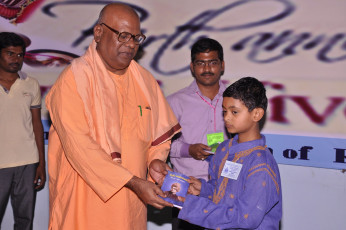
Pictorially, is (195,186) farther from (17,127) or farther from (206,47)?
(17,127)

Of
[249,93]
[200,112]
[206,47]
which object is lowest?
[200,112]

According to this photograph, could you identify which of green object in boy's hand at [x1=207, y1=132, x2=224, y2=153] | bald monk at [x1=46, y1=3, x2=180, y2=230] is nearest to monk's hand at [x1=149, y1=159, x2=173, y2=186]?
bald monk at [x1=46, y1=3, x2=180, y2=230]

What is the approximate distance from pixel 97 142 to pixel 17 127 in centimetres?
166

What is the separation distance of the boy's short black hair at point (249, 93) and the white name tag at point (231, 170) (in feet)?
0.98

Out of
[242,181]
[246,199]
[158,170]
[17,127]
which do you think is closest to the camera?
[246,199]

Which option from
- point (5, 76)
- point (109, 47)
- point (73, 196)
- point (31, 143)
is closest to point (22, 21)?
point (5, 76)

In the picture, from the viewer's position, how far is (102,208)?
2152mm

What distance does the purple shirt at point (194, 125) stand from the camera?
3.03m

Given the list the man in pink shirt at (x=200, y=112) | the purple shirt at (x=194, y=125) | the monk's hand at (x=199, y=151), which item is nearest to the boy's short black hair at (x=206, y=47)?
the man in pink shirt at (x=200, y=112)

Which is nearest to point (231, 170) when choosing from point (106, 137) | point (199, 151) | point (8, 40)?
point (106, 137)

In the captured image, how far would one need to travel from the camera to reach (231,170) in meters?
1.95

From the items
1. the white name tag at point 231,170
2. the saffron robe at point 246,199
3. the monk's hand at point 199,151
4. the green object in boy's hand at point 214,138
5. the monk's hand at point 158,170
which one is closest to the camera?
the saffron robe at point 246,199

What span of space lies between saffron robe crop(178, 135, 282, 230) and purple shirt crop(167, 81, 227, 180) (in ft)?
3.30

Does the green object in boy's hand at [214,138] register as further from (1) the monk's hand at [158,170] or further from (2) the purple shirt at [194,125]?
(1) the monk's hand at [158,170]
